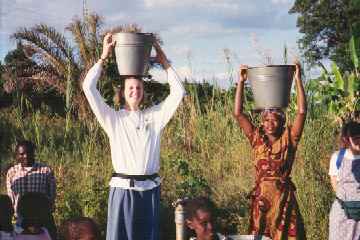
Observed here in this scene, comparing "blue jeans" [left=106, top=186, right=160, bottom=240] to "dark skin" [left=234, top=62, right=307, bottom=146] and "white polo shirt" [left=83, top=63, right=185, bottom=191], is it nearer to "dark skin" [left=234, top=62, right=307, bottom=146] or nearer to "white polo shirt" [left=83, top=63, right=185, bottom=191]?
"white polo shirt" [left=83, top=63, right=185, bottom=191]

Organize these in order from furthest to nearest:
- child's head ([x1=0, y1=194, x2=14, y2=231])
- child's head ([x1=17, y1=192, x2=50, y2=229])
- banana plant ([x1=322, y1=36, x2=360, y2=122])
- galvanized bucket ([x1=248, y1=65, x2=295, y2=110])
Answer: banana plant ([x1=322, y1=36, x2=360, y2=122]), galvanized bucket ([x1=248, y1=65, x2=295, y2=110]), child's head ([x1=17, y1=192, x2=50, y2=229]), child's head ([x1=0, y1=194, x2=14, y2=231])

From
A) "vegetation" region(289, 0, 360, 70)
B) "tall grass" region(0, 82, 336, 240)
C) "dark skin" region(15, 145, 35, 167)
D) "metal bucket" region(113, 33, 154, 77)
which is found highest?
"vegetation" region(289, 0, 360, 70)

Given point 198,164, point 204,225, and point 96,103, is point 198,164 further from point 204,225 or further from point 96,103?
point 204,225

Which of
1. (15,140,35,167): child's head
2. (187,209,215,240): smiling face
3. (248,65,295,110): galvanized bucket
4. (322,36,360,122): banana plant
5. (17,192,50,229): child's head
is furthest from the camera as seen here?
(322,36,360,122): banana plant

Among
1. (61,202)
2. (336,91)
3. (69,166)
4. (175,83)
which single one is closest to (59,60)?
(336,91)

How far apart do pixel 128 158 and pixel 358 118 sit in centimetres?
367

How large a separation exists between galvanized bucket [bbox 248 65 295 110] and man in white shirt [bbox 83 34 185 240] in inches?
24.4

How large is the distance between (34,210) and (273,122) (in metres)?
1.68

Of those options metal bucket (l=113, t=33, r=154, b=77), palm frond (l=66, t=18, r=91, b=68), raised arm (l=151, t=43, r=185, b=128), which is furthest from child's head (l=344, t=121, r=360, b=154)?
palm frond (l=66, t=18, r=91, b=68)

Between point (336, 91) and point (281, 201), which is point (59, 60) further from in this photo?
point (281, 201)

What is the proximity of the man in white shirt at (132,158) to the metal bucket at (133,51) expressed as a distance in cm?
6

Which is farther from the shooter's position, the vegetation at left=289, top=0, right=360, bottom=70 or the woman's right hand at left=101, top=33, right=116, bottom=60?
the vegetation at left=289, top=0, right=360, bottom=70

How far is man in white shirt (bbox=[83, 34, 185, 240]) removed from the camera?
3.97m

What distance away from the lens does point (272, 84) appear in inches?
169
